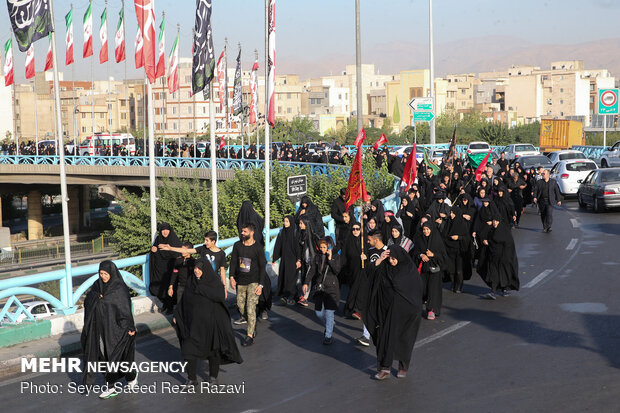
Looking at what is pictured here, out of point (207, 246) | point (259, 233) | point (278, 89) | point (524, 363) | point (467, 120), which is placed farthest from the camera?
point (278, 89)

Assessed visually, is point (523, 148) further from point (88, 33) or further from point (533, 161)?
point (88, 33)

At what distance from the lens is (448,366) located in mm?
8602

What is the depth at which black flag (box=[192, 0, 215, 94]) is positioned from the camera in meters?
15.8

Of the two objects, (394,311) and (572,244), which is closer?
(394,311)

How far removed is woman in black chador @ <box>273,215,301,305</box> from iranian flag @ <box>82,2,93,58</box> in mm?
20362

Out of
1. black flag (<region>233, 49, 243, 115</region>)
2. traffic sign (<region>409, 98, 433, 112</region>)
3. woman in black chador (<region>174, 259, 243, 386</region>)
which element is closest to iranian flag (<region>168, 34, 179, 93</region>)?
black flag (<region>233, 49, 243, 115</region>)

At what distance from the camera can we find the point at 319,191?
27.1m

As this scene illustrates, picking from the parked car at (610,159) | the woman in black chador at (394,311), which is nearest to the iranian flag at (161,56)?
the woman in black chador at (394,311)

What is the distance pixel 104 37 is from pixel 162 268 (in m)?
22.1

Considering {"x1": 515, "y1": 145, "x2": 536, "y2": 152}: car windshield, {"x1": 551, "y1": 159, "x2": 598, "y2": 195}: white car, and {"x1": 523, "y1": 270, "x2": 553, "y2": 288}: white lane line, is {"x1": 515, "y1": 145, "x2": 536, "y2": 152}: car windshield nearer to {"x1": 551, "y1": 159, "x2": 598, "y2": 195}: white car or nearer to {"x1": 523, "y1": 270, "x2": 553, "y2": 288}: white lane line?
{"x1": 551, "y1": 159, "x2": 598, "y2": 195}: white car

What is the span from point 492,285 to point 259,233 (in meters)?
3.74

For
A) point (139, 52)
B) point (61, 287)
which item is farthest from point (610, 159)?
point (61, 287)

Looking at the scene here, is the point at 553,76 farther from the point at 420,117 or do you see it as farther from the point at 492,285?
the point at 492,285

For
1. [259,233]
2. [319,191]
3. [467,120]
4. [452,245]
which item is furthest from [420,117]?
[467,120]
